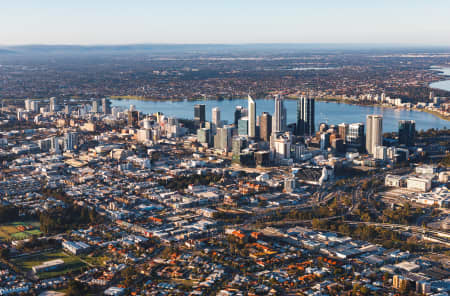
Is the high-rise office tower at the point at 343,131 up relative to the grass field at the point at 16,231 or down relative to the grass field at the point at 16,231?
up

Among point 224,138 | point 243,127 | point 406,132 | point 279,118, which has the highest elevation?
point 279,118

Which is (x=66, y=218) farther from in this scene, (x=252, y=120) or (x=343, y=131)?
(x=343, y=131)

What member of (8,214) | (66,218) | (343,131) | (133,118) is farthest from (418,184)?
(133,118)

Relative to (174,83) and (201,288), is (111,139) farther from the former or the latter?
(174,83)

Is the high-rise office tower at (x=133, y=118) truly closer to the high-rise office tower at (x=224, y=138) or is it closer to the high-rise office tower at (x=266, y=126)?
the high-rise office tower at (x=224, y=138)

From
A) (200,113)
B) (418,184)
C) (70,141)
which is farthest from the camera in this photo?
(200,113)

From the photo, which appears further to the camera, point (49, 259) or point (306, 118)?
point (306, 118)

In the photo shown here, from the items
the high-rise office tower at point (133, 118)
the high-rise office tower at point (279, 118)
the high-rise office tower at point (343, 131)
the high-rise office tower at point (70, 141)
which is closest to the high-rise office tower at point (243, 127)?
the high-rise office tower at point (279, 118)
